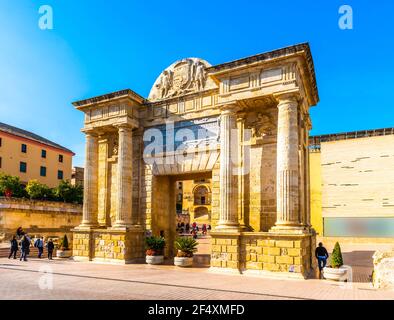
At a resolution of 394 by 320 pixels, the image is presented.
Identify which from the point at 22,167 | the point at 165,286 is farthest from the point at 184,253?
the point at 22,167

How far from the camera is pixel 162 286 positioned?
11000 mm

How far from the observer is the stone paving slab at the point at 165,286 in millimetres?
9484

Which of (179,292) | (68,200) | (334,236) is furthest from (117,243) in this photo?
(68,200)

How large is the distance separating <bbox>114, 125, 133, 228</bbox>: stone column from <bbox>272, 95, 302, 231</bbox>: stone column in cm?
808

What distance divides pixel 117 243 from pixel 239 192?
692 cm

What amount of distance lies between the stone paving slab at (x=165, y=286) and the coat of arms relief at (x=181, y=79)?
9378mm

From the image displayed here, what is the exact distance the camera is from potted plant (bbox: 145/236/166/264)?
55.3ft

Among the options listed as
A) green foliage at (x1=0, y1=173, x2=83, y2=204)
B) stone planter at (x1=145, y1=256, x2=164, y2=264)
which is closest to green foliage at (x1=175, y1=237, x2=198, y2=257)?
stone planter at (x1=145, y1=256, x2=164, y2=264)

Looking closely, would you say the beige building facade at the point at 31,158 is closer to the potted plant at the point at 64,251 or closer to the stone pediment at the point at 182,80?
the potted plant at the point at 64,251

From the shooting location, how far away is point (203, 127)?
56.2 ft

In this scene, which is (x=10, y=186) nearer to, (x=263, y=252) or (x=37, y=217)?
(x=37, y=217)

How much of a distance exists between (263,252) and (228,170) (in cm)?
375

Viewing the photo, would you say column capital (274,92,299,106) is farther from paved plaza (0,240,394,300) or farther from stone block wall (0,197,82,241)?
stone block wall (0,197,82,241)
